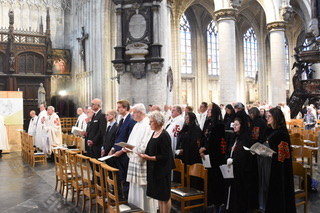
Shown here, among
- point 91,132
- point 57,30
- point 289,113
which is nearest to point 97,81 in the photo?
point 57,30

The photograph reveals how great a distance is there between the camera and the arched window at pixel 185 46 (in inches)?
1204

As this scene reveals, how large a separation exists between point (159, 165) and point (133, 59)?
23.1 feet

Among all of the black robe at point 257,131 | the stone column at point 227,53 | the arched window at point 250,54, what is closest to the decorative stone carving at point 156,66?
the black robe at point 257,131

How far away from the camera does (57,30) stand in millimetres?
25984

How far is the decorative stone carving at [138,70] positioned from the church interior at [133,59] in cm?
3

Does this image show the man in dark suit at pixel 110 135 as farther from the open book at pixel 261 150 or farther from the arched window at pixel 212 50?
the arched window at pixel 212 50

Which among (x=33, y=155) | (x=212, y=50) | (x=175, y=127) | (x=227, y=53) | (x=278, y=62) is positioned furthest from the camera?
(x=212, y=50)

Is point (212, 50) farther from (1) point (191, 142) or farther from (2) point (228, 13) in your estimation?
(1) point (191, 142)

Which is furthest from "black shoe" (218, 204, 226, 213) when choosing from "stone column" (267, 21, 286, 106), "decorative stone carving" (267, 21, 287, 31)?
"decorative stone carving" (267, 21, 287, 31)

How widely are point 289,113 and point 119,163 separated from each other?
13.5 metres

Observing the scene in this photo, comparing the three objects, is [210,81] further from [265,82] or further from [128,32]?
[128,32]

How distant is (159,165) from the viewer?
14.1 ft

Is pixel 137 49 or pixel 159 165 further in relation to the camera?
pixel 137 49

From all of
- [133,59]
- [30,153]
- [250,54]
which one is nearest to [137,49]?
[133,59]
